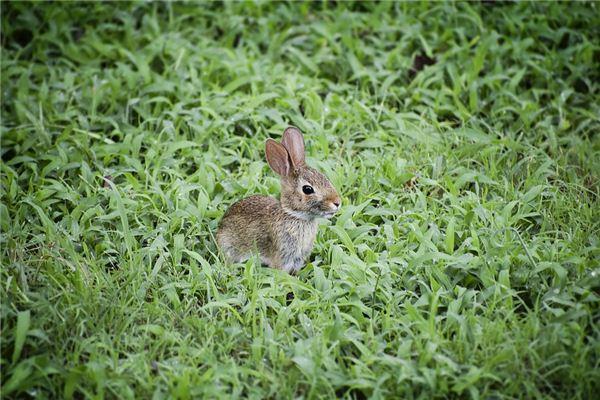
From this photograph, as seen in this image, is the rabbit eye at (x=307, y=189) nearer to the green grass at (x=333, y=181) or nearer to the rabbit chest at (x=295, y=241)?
the rabbit chest at (x=295, y=241)

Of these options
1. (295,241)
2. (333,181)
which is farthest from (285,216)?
(333,181)

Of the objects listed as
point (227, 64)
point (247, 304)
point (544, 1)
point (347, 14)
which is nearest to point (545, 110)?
point (544, 1)

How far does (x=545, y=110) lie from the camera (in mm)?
6574

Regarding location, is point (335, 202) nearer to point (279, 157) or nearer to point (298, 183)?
point (298, 183)

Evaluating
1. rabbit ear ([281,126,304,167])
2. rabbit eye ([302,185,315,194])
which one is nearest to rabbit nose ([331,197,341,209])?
rabbit eye ([302,185,315,194])

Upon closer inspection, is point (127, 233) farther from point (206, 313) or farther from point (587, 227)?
point (587, 227)

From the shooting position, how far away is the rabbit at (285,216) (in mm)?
4812

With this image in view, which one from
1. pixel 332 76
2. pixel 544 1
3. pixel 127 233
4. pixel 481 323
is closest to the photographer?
pixel 481 323

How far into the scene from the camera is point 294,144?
5004 mm

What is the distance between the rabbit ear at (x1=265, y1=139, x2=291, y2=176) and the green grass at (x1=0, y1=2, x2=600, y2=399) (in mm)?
548

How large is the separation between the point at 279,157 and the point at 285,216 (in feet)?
1.32

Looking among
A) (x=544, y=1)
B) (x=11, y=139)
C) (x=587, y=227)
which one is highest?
(x=544, y=1)

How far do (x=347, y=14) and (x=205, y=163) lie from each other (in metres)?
2.68

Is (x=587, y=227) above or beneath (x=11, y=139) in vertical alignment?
above
